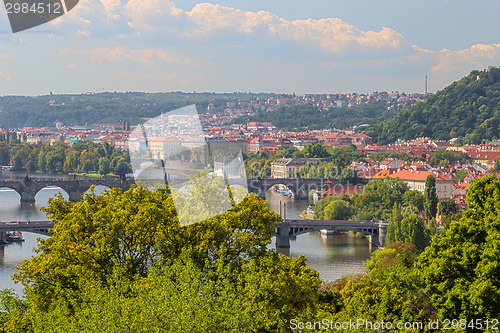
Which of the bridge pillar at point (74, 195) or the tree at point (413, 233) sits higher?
the tree at point (413, 233)

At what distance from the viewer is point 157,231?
10.8m

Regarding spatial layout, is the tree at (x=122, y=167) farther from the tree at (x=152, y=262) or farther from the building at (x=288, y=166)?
the tree at (x=152, y=262)

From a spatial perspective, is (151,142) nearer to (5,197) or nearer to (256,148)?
(5,197)

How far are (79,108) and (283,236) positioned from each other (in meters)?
118

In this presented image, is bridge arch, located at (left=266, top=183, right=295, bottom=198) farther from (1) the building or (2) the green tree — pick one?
(2) the green tree

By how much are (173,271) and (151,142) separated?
69.8 inches

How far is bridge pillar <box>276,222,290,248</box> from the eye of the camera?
27453mm

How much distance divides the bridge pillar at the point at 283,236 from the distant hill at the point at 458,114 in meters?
52.5

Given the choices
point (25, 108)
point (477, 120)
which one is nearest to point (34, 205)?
point (477, 120)

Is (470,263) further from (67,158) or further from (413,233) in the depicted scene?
(67,158)

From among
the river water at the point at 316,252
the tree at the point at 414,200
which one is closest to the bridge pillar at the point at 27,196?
the river water at the point at 316,252

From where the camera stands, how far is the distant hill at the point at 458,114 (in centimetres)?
8006

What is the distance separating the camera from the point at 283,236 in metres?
27.6

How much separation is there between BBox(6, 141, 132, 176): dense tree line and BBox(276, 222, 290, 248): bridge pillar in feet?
104
